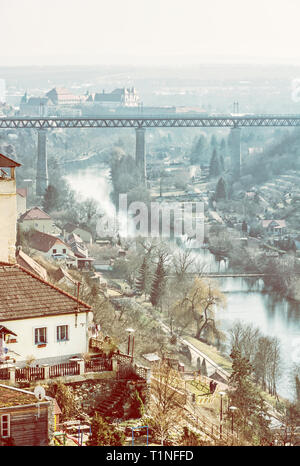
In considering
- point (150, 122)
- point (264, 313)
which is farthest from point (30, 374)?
point (150, 122)

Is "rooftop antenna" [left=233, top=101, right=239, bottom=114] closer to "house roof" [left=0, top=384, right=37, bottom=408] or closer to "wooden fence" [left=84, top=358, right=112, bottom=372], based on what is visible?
"wooden fence" [left=84, top=358, right=112, bottom=372]

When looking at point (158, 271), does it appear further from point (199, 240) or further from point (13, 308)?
point (13, 308)

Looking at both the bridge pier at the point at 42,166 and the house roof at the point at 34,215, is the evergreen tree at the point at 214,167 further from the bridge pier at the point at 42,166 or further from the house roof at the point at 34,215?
the house roof at the point at 34,215

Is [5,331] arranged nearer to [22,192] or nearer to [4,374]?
[4,374]

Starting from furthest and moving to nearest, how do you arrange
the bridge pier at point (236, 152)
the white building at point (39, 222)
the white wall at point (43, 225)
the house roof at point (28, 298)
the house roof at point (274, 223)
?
the bridge pier at point (236, 152)
the house roof at point (274, 223)
the white building at point (39, 222)
the white wall at point (43, 225)
the house roof at point (28, 298)

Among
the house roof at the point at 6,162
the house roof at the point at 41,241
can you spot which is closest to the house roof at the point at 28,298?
the house roof at the point at 6,162
